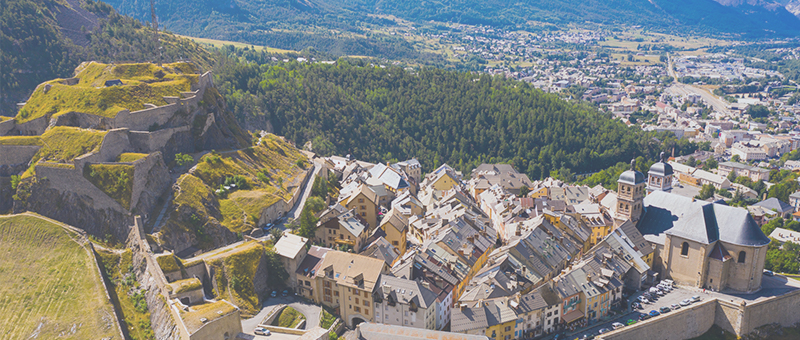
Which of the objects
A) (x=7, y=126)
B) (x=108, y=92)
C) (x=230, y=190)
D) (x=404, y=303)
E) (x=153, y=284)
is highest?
(x=108, y=92)

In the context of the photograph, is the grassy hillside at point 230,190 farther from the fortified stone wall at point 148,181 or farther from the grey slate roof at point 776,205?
the grey slate roof at point 776,205

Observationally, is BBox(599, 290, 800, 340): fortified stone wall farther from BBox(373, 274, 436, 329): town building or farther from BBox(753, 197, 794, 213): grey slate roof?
BBox(753, 197, 794, 213): grey slate roof

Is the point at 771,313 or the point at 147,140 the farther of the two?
the point at 147,140

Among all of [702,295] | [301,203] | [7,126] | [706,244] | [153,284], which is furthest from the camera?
[301,203]

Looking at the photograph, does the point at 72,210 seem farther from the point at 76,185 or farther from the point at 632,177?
the point at 632,177

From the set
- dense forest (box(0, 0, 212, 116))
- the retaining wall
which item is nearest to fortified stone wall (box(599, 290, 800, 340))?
the retaining wall

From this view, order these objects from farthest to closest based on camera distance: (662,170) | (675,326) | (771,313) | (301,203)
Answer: (301,203)
(662,170)
(771,313)
(675,326)

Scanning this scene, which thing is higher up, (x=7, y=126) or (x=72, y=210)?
(x=7, y=126)

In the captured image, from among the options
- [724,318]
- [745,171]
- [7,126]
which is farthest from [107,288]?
[745,171]
